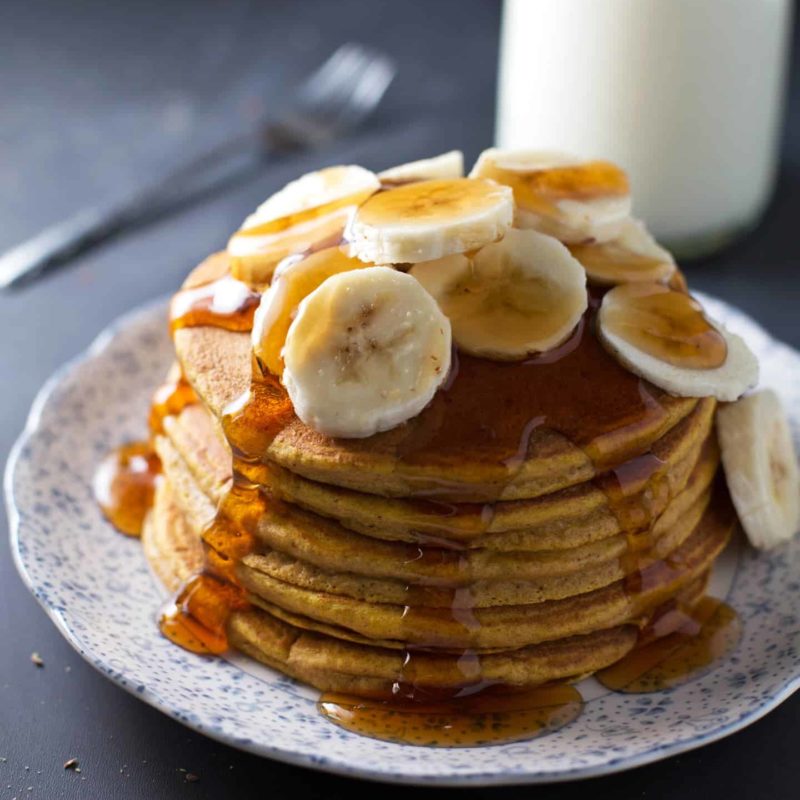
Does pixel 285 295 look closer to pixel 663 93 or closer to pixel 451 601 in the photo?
pixel 451 601

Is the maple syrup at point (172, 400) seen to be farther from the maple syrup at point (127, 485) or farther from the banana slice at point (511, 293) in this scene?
the banana slice at point (511, 293)

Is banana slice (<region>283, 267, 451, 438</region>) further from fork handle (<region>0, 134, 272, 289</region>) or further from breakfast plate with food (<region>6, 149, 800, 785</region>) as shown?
fork handle (<region>0, 134, 272, 289</region>)

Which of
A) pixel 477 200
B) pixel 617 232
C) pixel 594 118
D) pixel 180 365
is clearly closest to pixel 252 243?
pixel 180 365

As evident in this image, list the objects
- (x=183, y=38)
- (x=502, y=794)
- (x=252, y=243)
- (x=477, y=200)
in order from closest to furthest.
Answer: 1. (x=502, y=794)
2. (x=477, y=200)
3. (x=252, y=243)
4. (x=183, y=38)

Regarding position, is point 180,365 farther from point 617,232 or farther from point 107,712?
point 617,232

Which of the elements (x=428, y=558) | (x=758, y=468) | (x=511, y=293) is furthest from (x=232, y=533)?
(x=758, y=468)

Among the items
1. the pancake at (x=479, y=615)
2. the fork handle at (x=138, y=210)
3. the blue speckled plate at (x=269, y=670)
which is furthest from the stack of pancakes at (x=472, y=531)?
the fork handle at (x=138, y=210)
